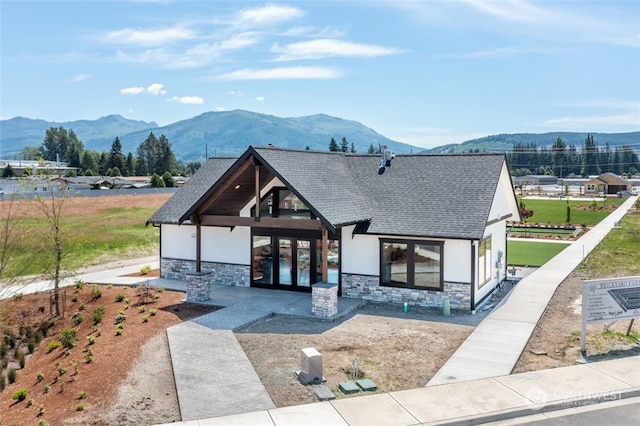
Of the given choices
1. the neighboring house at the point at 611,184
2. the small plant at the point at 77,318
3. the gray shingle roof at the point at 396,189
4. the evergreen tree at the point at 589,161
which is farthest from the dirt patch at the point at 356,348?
the evergreen tree at the point at 589,161

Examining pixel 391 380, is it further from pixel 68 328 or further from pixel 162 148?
pixel 162 148

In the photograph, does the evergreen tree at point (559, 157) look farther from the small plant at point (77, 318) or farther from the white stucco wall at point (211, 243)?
the small plant at point (77, 318)

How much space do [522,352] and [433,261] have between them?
16.2 ft

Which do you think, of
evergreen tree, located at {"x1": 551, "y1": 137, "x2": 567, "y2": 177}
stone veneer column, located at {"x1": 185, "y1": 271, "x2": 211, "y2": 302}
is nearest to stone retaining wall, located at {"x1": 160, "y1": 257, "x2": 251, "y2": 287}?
stone veneer column, located at {"x1": 185, "y1": 271, "x2": 211, "y2": 302}

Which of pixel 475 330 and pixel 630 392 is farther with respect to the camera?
pixel 475 330

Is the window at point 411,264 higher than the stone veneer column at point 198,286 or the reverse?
higher

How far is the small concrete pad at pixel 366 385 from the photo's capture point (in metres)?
10.4

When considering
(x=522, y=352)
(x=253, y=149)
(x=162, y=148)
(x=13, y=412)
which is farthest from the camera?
(x=162, y=148)

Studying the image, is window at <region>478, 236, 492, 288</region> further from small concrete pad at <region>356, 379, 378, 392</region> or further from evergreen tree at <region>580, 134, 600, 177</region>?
evergreen tree at <region>580, 134, 600, 177</region>

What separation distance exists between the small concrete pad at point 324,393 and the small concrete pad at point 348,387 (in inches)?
11.9

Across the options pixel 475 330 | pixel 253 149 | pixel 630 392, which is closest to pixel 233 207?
pixel 253 149

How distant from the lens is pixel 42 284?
21.7 meters

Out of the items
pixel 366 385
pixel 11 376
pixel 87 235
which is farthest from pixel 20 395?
pixel 87 235

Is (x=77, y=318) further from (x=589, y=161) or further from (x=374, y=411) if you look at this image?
(x=589, y=161)
